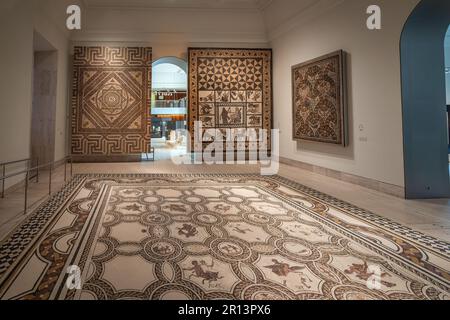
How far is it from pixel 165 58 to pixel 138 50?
77cm

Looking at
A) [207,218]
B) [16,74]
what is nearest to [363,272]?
[207,218]

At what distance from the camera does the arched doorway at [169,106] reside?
Answer: 49.7 ft

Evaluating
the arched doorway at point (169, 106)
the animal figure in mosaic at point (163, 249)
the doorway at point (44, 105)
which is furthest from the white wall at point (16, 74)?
the arched doorway at point (169, 106)

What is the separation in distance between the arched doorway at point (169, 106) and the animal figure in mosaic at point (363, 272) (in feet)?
40.6

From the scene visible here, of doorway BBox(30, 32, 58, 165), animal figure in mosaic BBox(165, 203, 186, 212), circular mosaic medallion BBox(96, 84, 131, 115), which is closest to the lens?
animal figure in mosaic BBox(165, 203, 186, 212)

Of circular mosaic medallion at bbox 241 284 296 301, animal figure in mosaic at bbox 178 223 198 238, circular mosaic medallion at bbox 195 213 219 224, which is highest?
circular mosaic medallion at bbox 195 213 219 224

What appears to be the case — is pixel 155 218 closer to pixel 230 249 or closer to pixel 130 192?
pixel 230 249

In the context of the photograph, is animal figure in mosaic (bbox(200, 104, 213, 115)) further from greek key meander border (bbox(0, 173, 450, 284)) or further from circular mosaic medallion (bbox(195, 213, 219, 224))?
circular mosaic medallion (bbox(195, 213, 219, 224))

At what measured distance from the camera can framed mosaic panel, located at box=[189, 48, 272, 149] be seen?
25.8ft

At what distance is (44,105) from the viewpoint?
20.9 ft

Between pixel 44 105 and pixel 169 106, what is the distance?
12474 mm

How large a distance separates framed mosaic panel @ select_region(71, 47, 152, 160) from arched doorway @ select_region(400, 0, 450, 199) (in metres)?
6.19

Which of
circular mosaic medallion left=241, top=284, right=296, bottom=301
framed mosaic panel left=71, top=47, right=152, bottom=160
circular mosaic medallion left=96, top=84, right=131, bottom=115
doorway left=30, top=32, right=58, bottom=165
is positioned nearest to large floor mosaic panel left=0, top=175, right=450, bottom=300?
circular mosaic medallion left=241, top=284, right=296, bottom=301

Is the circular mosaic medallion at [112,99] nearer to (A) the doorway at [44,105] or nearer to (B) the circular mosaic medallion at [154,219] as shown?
(A) the doorway at [44,105]
